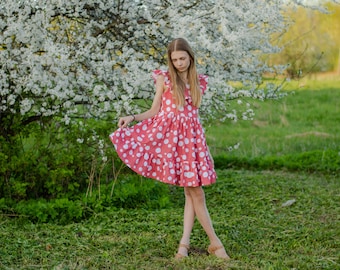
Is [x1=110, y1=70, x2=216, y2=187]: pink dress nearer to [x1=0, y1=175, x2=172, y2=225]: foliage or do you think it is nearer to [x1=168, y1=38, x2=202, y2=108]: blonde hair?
[x1=168, y1=38, x2=202, y2=108]: blonde hair

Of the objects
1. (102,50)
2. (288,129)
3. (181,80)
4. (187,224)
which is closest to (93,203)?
(102,50)

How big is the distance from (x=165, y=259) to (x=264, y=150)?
5.21 meters

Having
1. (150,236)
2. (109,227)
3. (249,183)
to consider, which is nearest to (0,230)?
(109,227)

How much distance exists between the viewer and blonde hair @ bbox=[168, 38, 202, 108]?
424 centimetres

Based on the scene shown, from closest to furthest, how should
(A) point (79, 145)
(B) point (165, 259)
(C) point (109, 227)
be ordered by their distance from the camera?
(B) point (165, 259) → (C) point (109, 227) → (A) point (79, 145)

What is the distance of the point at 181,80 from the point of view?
432 cm

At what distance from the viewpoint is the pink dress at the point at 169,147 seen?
4.20 metres

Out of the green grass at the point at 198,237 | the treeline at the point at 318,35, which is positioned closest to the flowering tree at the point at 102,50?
the green grass at the point at 198,237

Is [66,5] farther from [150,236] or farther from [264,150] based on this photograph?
[264,150]

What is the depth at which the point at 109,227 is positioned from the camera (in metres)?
5.15

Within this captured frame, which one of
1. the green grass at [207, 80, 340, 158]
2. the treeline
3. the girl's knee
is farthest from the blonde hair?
the treeline

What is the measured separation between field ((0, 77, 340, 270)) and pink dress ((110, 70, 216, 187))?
0.57 metres

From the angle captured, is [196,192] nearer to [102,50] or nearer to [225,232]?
[225,232]

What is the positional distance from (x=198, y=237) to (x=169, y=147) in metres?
0.92
